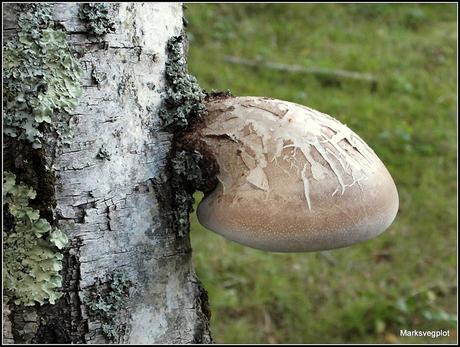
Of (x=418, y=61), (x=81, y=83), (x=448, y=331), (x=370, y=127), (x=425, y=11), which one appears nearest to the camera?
(x=81, y=83)

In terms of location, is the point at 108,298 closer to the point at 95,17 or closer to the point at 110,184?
the point at 110,184

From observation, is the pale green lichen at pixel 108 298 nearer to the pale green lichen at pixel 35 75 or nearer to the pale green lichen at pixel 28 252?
the pale green lichen at pixel 28 252

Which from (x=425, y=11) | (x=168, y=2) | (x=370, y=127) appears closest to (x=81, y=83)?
(x=168, y=2)

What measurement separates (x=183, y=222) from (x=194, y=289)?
22 cm

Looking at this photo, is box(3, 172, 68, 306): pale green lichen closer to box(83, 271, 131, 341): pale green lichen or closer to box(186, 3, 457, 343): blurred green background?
box(83, 271, 131, 341): pale green lichen

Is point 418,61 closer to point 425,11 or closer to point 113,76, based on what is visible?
point 425,11

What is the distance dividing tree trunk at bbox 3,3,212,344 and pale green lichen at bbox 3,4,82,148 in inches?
0.9

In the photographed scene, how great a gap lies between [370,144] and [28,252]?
3.89 meters

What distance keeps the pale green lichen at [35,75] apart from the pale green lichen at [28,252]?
0.47 ft

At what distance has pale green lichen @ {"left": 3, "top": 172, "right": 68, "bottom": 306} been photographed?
1502 millimetres

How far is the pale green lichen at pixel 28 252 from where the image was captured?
150 cm

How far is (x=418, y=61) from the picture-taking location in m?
5.80

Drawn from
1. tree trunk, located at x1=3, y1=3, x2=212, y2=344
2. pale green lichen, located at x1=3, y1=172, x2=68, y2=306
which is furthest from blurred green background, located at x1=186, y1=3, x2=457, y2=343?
pale green lichen, located at x1=3, y1=172, x2=68, y2=306

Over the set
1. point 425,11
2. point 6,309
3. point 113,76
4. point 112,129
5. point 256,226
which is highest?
point 425,11
